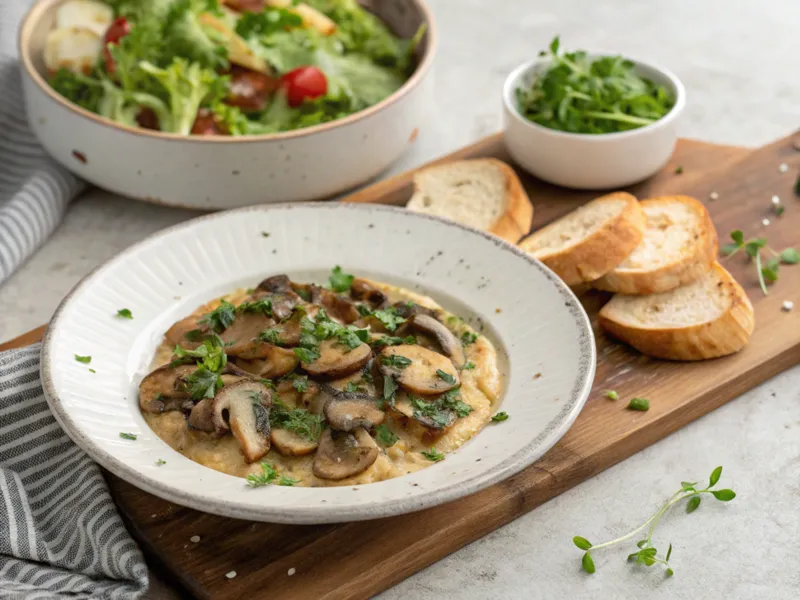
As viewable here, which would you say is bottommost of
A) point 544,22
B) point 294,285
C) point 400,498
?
point 544,22

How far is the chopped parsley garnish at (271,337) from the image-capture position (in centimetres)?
335

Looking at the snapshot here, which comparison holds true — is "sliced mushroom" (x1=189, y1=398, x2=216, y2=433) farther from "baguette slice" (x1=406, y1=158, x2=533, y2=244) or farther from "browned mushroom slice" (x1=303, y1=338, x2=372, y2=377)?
"baguette slice" (x1=406, y1=158, x2=533, y2=244)

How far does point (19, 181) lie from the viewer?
5020 mm

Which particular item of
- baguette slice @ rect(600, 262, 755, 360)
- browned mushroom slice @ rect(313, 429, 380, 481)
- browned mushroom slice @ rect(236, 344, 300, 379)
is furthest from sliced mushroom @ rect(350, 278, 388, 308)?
baguette slice @ rect(600, 262, 755, 360)

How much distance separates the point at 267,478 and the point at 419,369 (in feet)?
2.20

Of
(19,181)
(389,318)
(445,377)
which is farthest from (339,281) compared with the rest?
(19,181)

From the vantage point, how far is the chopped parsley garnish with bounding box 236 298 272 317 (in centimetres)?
348

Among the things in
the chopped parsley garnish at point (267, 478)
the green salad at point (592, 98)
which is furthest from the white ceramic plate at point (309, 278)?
the green salad at point (592, 98)

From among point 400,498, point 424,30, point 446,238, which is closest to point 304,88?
point 424,30

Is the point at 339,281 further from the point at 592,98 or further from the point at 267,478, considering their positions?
the point at 592,98

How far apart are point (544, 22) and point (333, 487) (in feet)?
16.8

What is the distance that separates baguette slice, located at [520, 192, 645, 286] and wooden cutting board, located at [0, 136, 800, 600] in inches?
7.1

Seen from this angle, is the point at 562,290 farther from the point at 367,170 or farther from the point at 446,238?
the point at 367,170

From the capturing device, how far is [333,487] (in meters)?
2.91
